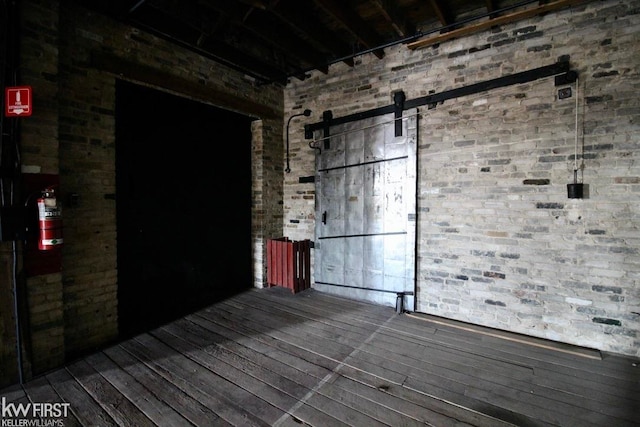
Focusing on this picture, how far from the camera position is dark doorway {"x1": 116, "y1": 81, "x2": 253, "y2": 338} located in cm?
317

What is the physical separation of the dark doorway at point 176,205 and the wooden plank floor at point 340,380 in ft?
2.01

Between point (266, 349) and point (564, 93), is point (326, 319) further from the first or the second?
point (564, 93)

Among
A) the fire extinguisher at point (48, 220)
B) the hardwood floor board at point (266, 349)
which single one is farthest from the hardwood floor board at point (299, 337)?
the fire extinguisher at point (48, 220)

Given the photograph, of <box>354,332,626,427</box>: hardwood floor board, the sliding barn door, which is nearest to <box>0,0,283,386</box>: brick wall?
the sliding barn door

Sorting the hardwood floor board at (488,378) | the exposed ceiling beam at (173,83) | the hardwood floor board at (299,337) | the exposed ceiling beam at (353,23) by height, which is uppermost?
the exposed ceiling beam at (353,23)

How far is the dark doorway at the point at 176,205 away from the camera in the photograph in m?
3.17

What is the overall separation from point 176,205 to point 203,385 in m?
2.20

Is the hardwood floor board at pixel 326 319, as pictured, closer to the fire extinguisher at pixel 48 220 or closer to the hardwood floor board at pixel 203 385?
the hardwood floor board at pixel 203 385

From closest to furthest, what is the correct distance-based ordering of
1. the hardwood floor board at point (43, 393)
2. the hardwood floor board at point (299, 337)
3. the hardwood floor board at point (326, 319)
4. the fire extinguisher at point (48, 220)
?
1. the hardwood floor board at point (43, 393)
2. the fire extinguisher at point (48, 220)
3. the hardwood floor board at point (299, 337)
4. the hardwood floor board at point (326, 319)

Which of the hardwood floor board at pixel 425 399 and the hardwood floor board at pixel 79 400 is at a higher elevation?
the hardwood floor board at pixel 425 399

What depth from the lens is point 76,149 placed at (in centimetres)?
271

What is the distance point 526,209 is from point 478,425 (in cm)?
214

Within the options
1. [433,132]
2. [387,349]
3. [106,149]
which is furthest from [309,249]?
[106,149]

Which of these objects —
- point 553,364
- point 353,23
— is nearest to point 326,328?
point 553,364
